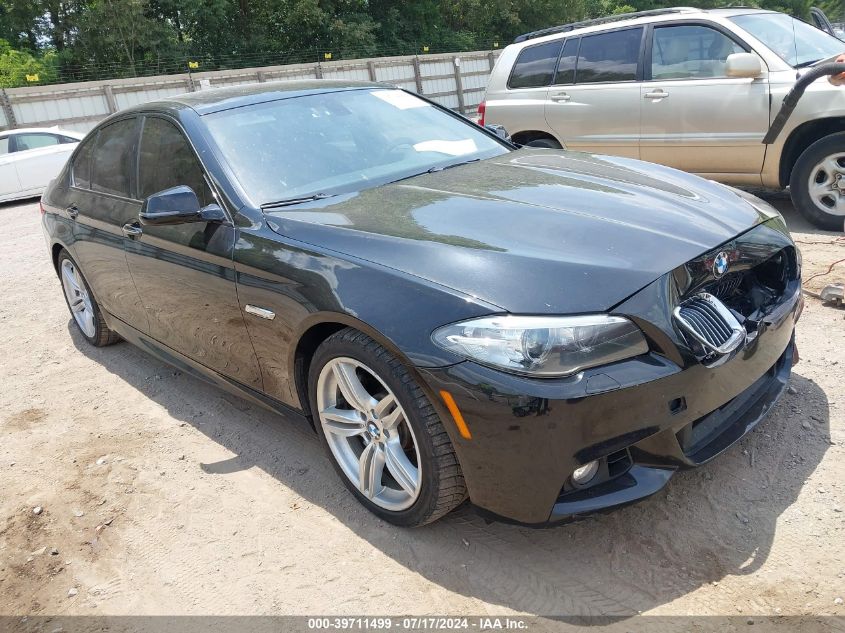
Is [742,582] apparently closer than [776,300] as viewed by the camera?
Yes

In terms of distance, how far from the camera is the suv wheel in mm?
5617

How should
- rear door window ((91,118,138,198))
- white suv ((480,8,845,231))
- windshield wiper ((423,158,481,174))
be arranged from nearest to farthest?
1. windshield wiper ((423,158,481,174))
2. rear door window ((91,118,138,198))
3. white suv ((480,8,845,231))

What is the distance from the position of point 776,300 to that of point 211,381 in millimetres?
2611

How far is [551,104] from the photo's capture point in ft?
23.8

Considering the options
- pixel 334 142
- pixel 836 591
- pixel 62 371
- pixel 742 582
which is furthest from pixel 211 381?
pixel 836 591

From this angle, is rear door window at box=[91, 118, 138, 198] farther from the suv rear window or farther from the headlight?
the suv rear window

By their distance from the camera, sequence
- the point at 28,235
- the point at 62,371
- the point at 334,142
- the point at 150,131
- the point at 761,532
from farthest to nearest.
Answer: the point at 28,235 < the point at 62,371 < the point at 150,131 < the point at 334,142 < the point at 761,532

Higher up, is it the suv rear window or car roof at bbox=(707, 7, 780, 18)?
car roof at bbox=(707, 7, 780, 18)

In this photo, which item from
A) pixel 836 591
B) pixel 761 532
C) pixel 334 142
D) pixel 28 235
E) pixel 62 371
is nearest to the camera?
pixel 836 591

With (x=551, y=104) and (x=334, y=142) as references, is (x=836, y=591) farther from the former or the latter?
(x=551, y=104)

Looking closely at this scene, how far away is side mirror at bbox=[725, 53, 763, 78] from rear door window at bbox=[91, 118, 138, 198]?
180 inches

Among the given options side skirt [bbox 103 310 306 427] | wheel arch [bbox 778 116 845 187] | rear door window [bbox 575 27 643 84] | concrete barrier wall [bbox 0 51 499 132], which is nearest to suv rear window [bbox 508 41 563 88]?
rear door window [bbox 575 27 643 84]

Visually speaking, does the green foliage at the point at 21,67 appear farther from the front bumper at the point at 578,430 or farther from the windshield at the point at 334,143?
the front bumper at the point at 578,430

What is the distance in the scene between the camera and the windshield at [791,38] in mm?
6062
